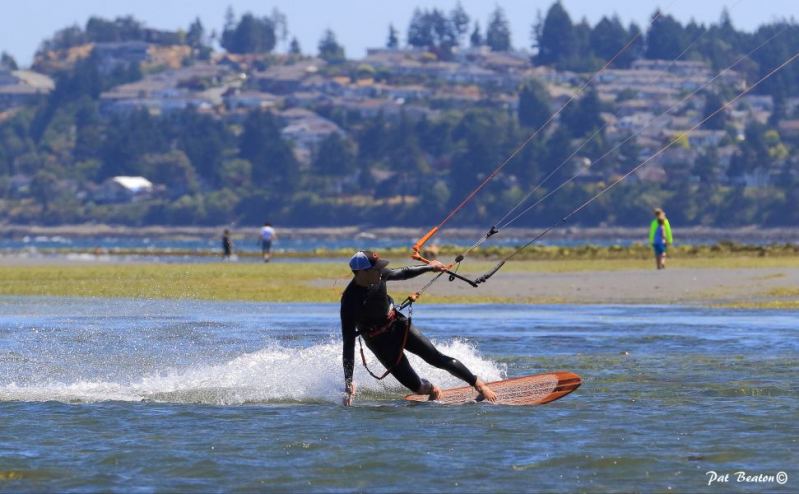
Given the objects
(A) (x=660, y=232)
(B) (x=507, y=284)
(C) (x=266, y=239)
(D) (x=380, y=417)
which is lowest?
(B) (x=507, y=284)

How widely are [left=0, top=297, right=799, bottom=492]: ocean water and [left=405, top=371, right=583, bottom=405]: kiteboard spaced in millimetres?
214

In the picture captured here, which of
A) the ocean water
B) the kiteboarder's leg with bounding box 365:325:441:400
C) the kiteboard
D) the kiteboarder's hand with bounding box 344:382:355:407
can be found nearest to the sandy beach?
the ocean water

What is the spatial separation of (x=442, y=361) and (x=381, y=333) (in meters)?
0.70

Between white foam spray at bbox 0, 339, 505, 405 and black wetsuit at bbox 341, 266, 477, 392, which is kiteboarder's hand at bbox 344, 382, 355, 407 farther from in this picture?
white foam spray at bbox 0, 339, 505, 405

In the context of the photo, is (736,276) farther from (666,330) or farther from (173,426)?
(173,426)

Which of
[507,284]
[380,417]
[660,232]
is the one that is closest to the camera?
[380,417]

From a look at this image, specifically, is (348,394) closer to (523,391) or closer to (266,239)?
(523,391)

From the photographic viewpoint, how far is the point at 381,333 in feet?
58.9

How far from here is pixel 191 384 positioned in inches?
768

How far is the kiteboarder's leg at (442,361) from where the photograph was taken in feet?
58.6

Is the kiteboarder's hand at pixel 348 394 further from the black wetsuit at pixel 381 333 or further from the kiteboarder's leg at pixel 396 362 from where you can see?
the kiteboarder's leg at pixel 396 362

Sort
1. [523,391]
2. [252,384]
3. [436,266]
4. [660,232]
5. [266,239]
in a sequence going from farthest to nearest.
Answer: [266,239]
[660,232]
[252,384]
[523,391]
[436,266]

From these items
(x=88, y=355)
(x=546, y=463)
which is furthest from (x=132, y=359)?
(x=546, y=463)

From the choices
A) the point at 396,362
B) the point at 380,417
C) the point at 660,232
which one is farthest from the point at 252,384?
the point at 660,232
